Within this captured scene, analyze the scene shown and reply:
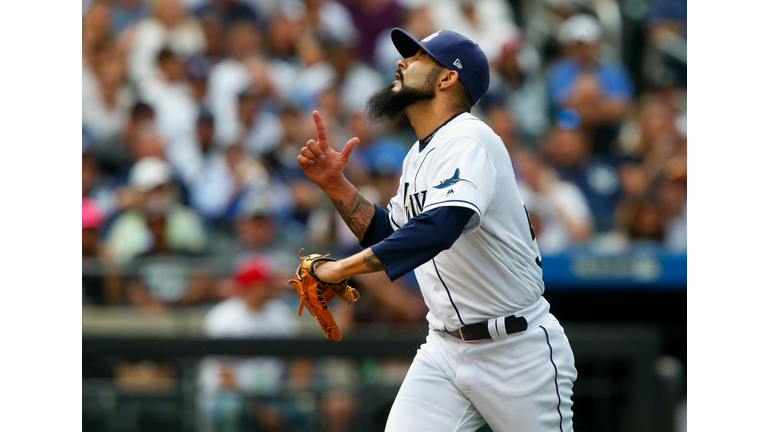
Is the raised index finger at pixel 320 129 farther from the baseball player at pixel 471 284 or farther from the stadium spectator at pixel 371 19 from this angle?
the stadium spectator at pixel 371 19

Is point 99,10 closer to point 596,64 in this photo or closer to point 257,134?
point 257,134

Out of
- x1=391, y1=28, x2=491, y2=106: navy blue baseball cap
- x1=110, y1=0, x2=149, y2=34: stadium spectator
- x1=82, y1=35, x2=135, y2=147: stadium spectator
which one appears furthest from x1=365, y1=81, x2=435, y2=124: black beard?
x1=110, y1=0, x2=149, y2=34: stadium spectator

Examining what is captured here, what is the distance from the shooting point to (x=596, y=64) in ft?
27.4

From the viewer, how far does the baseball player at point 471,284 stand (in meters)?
3.18

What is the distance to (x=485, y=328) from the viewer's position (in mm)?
3217

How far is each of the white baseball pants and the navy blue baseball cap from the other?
103cm

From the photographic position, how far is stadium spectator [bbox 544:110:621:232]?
7.07m

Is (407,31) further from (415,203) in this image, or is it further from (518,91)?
(415,203)

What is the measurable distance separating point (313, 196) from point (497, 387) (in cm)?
410

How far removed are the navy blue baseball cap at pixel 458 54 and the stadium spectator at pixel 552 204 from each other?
322cm

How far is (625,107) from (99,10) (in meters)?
5.85

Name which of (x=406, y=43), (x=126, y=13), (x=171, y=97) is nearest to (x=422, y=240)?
(x=406, y=43)

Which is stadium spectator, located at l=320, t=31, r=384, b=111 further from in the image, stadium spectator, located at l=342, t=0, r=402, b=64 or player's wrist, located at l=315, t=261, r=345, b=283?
player's wrist, located at l=315, t=261, r=345, b=283

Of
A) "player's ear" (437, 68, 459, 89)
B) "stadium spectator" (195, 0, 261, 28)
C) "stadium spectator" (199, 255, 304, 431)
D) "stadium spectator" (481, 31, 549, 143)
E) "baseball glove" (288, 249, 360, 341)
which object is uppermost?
"stadium spectator" (195, 0, 261, 28)
